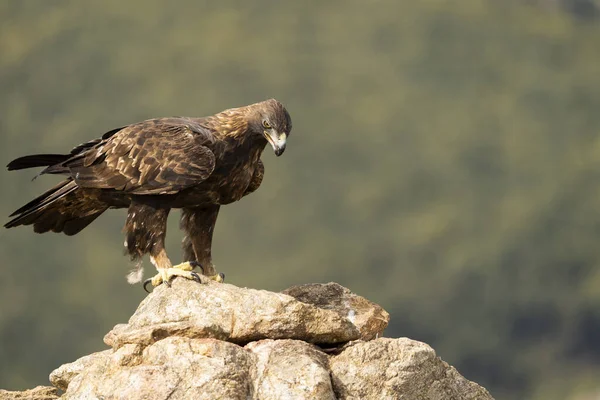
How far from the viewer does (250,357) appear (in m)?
8.77

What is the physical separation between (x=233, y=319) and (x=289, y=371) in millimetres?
876

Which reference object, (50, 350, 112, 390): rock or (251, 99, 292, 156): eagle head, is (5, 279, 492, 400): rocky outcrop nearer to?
(50, 350, 112, 390): rock

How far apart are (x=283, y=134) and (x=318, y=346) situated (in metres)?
2.13

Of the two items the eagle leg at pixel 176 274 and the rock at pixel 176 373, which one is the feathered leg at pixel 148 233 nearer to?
the eagle leg at pixel 176 274

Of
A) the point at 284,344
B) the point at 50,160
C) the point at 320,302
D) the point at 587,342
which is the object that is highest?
the point at 587,342

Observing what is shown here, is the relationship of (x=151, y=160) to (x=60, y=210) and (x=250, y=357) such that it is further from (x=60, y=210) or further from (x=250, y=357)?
(x=250, y=357)

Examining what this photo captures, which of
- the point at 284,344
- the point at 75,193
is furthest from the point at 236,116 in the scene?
the point at 284,344

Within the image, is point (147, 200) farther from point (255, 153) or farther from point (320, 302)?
point (320, 302)

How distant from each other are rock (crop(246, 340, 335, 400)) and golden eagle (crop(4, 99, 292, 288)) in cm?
135

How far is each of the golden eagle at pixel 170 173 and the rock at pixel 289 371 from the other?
4.44ft

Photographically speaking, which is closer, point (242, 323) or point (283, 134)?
point (242, 323)

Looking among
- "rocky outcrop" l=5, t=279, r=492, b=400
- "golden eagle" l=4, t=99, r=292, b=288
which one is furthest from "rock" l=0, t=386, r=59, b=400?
"golden eagle" l=4, t=99, r=292, b=288

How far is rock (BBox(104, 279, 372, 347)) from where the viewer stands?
9031 millimetres

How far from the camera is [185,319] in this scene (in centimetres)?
921
